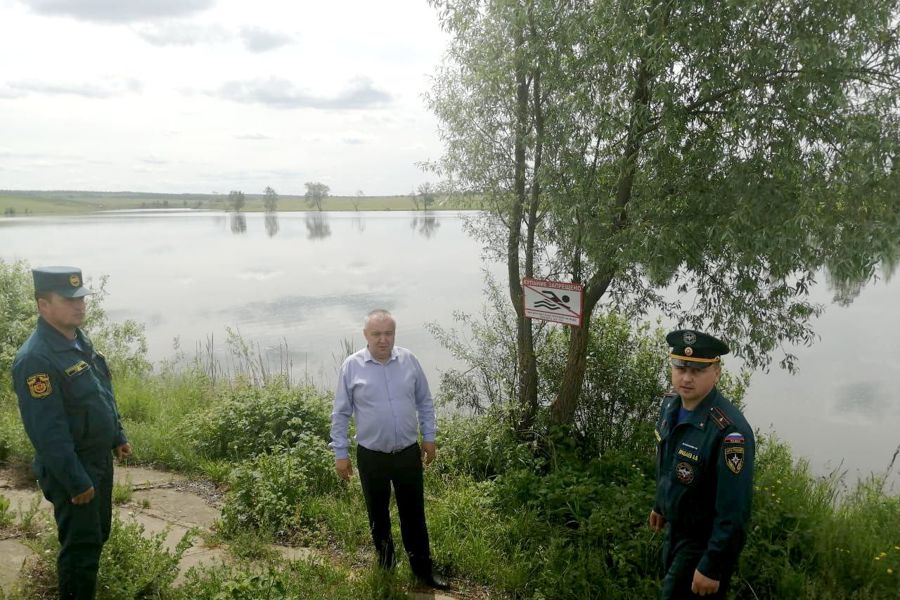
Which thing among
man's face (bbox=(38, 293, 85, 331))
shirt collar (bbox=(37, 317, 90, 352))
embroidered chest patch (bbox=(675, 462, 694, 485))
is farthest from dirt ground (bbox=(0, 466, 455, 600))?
embroidered chest patch (bbox=(675, 462, 694, 485))

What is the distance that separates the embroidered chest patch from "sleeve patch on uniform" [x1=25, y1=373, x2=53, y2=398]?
315 cm

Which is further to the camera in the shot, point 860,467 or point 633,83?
point 860,467

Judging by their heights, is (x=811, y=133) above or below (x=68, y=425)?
above

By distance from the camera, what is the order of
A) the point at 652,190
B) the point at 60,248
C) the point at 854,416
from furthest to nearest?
the point at 60,248 < the point at 854,416 < the point at 652,190

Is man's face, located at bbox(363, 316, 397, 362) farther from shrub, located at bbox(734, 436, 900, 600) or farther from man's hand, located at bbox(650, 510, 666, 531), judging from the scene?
shrub, located at bbox(734, 436, 900, 600)

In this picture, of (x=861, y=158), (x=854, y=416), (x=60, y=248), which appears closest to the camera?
(x=861, y=158)

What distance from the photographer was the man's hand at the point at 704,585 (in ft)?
8.35

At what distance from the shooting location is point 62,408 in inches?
115

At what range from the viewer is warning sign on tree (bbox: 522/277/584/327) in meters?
5.26

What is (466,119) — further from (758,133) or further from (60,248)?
(60,248)

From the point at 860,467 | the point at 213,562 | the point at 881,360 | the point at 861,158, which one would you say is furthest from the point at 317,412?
the point at 881,360

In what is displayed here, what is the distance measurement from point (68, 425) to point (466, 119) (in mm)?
4371

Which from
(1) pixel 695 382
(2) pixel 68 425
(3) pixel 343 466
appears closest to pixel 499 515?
(3) pixel 343 466

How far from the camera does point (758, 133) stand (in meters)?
3.98
